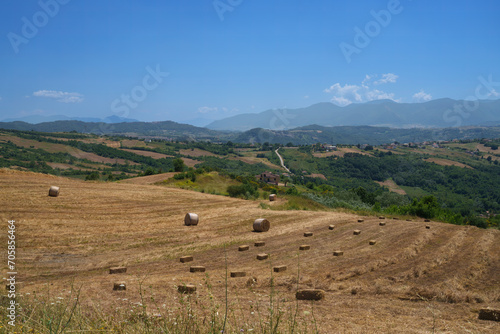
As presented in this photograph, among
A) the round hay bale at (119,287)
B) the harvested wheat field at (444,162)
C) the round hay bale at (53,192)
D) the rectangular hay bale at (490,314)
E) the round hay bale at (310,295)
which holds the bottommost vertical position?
the harvested wheat field at (444,162)

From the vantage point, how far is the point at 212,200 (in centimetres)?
3647

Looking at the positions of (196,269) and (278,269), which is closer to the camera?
(278,269)

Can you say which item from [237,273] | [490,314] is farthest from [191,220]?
[490,314]

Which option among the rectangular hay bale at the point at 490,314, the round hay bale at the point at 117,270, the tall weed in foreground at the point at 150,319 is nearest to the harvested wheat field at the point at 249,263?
the tall weed in foreground at the point at 150,319

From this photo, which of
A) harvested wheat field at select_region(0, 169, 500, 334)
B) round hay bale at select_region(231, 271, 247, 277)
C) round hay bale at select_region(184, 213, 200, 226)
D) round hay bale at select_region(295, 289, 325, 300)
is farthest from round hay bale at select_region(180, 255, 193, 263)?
round hay bale at select_region(184, 213, 200, 226)

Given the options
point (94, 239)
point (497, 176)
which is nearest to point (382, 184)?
point (497, 176)

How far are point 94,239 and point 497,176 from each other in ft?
506

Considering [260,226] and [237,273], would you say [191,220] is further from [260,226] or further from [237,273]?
[237,273]

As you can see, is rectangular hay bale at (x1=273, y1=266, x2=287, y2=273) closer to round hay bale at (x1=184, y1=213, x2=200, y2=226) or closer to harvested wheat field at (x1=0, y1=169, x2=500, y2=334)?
harvested wheat field at (x1=0, y1=169, x2=500, y2=334)

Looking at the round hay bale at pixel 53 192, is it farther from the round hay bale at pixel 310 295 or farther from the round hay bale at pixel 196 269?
the round hay bale at pixel 310 295

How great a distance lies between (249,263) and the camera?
1560 centimetres

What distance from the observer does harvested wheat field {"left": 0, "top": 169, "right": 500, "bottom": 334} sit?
343 inches

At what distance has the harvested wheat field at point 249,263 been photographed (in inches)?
343

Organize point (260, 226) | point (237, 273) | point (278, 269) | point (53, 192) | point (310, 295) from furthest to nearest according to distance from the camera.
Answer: point (53, 192)
point (260, 226)
point (278, 269)
point (237, 273)
point (310, 295)
